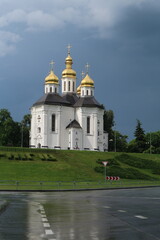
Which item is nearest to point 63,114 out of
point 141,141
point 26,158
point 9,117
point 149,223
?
point 9,117

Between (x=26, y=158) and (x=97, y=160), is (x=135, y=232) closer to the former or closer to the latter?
(x=26, y=158)

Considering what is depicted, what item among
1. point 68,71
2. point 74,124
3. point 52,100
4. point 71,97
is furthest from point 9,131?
point 68,71

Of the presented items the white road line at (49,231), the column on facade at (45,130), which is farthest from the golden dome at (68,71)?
the white road line at (49,231)

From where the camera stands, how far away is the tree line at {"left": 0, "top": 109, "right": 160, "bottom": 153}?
9657 cm

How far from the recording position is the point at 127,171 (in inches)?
2480

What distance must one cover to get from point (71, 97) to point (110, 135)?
21.7 m

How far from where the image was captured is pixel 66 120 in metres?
96.2

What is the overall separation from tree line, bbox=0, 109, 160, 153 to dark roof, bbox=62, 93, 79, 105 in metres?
10.9

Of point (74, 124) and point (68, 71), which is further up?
point (68, 71)

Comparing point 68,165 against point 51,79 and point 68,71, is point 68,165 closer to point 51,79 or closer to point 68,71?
point 51,79

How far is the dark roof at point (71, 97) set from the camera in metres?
100

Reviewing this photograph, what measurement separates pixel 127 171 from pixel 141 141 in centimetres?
4651

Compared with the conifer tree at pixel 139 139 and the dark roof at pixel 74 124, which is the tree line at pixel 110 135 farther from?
the dark roof at pixel 74 124

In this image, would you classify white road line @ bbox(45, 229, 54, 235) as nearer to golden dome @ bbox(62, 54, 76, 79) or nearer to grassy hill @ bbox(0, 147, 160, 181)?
grassy hill @ bbox(0, 147, 160, 181)
